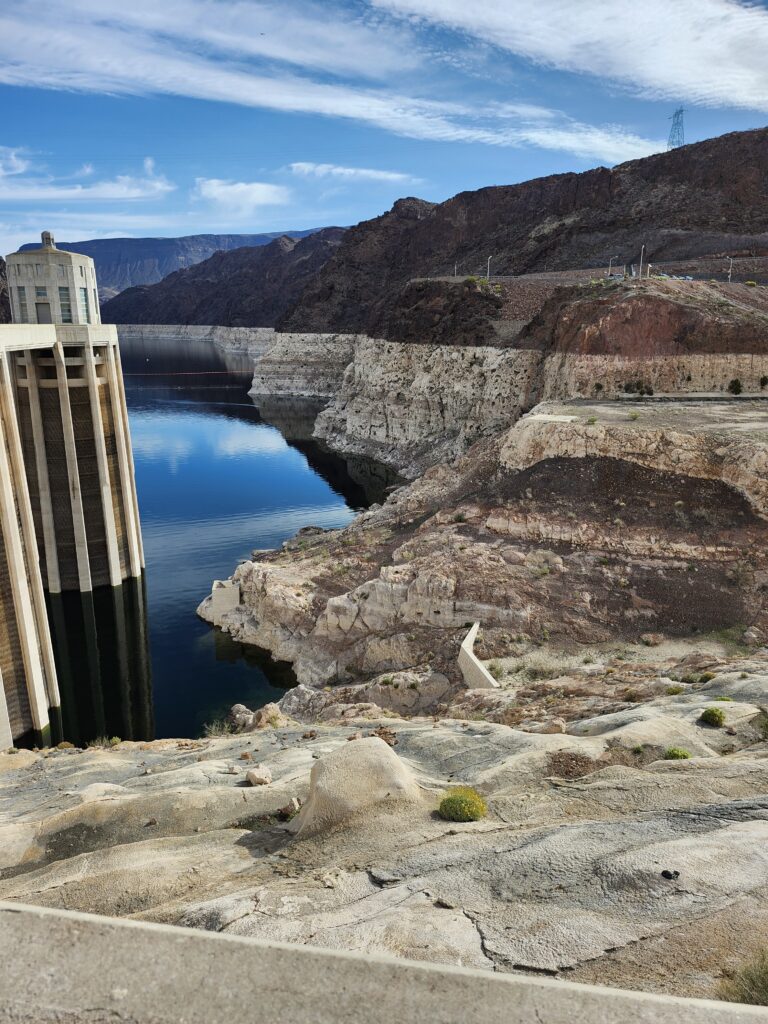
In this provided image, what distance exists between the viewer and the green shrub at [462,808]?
37.3 feet

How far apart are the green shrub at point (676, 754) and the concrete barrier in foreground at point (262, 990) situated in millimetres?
7753

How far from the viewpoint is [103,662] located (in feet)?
→ 118

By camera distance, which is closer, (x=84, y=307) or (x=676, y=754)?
(x=676, y=754)

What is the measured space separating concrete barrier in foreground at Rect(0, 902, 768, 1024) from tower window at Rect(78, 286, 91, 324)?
39693 millimetres

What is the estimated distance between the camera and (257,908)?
28.5ft

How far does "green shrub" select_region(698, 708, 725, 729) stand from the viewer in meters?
15.3

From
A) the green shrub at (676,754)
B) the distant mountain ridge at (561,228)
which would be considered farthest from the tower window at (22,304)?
the distant mountain ridge at (561,228)

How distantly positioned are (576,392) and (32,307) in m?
33.9

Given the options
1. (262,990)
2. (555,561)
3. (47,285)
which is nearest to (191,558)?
(47,285)

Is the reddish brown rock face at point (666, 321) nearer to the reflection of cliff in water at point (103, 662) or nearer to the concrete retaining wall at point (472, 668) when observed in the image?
the concrete retaining wall at point (472, 668)

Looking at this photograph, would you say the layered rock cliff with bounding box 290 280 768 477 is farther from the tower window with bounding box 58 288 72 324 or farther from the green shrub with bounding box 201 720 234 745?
the green shrub with bounding box 201 720 234 745

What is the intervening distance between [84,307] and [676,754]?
128ft

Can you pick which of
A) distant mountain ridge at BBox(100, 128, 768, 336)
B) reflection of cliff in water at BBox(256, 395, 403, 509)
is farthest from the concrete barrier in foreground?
distant mountain ridge at BBox(100, 128, 768, 336)

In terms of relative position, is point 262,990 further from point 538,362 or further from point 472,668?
point 538,362
